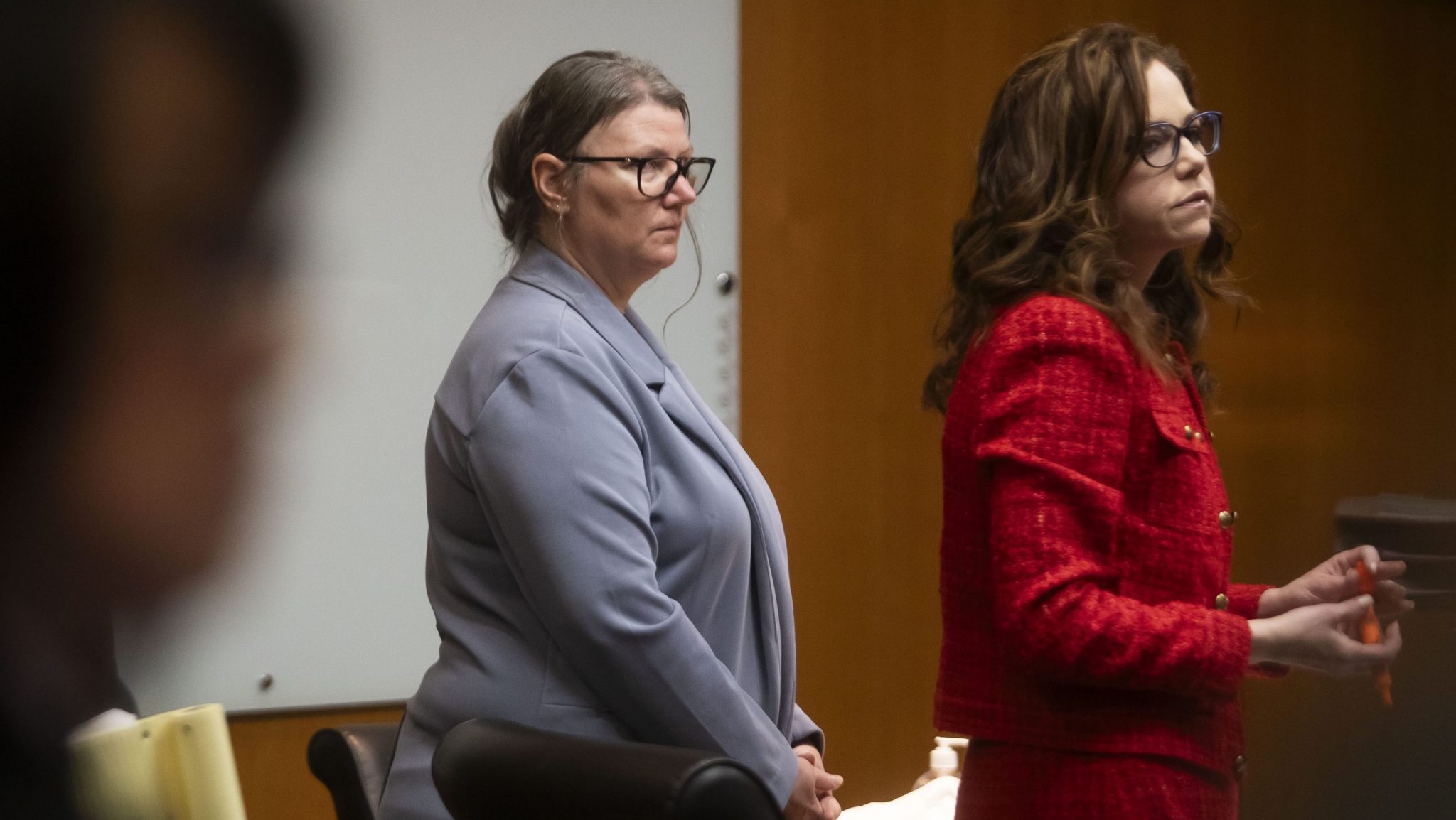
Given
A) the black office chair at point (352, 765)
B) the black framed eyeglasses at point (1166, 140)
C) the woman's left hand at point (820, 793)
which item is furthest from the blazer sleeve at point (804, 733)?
the black framed eyeglasses at point (1166, 140)

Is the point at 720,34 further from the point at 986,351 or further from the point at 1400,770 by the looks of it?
the point at 1400,770

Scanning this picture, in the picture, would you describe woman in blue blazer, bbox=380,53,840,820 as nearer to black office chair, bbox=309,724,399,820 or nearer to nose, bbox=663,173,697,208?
nose, bbox=663,173,697,208

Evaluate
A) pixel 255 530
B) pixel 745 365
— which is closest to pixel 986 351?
pixel 255 530

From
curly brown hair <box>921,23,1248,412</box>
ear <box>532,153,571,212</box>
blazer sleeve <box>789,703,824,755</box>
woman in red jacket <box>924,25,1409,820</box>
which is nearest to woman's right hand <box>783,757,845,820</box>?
blazer sleeve <box>789,703,824,755</box>

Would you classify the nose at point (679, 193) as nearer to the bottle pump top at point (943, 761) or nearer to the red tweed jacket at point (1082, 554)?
the red tweed jacket at point (1082, 554)

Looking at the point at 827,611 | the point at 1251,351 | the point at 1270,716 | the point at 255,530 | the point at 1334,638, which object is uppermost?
the point at 255,530

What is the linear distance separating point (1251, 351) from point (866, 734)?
1.62 metres

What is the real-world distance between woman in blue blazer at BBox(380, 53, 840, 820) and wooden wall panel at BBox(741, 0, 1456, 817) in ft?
5.13

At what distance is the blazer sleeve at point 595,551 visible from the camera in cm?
129

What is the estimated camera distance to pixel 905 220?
10.8 feet

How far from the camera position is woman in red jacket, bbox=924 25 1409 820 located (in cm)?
106

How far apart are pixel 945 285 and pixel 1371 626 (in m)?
1.56

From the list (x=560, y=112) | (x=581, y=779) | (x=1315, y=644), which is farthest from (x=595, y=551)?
(x=1315, y=644)

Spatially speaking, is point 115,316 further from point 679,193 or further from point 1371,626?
point 679,193
